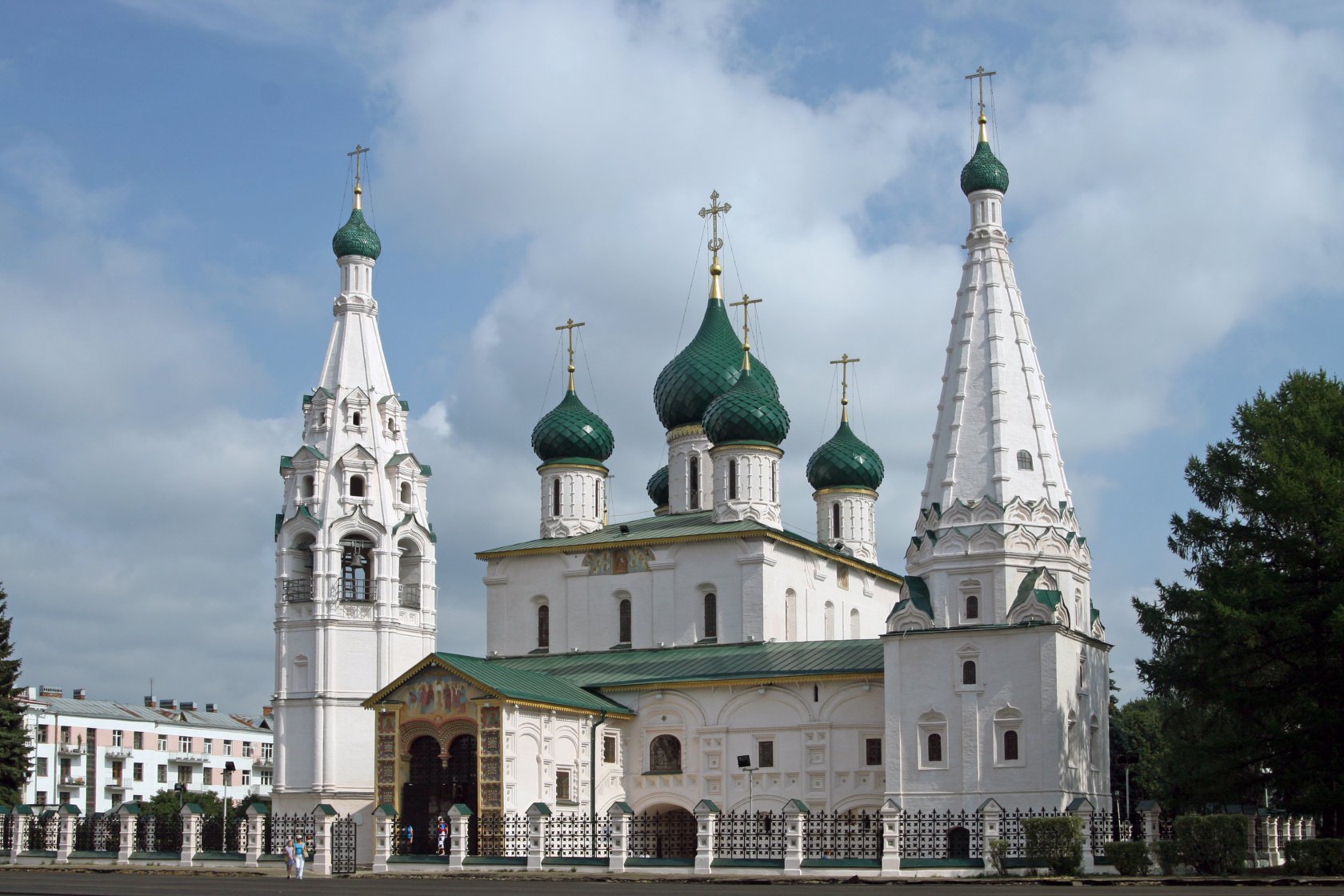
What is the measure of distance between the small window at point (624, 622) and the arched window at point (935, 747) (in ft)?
28.3

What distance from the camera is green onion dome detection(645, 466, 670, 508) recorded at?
141 ft

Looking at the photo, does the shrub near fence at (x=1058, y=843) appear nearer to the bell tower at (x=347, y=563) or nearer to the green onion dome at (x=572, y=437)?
the bell tower at (x=347, y=563)

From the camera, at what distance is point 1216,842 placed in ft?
76.3

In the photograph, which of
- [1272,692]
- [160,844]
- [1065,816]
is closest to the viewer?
[1065,816]

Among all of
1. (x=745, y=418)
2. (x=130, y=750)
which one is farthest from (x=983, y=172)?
(x=130, y=750)

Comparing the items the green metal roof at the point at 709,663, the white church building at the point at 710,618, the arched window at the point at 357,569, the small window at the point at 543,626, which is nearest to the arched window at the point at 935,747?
the white church building at the point at 710,618

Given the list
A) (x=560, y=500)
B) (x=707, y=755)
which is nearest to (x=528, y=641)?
(x=560, y=500)

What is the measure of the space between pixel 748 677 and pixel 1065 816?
28.9 ft

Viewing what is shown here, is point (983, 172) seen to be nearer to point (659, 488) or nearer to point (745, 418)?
point (745, 418)

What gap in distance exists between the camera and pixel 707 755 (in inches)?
1254

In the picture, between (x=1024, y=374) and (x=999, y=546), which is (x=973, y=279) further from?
(x=999, y=546)

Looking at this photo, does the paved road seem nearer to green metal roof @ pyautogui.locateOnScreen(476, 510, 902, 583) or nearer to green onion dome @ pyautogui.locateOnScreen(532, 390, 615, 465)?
green metal roof @ pyautogui.locateOnScreen(476, 510, 902, 583)

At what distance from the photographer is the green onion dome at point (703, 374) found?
38.2 meters

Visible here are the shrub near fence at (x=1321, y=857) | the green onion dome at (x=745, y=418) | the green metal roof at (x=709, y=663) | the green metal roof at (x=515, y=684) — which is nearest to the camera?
the shrub near fence at (x=1321, y=857)
